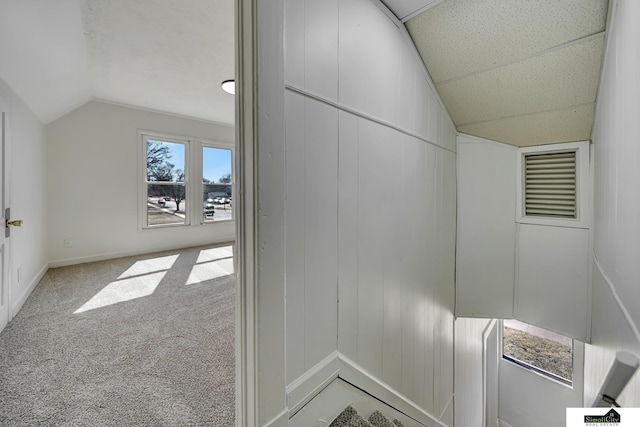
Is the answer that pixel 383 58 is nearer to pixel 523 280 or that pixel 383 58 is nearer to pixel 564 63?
pixel 564 63

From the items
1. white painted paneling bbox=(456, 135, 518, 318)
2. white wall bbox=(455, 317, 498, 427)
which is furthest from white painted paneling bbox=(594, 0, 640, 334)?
white wall bbox=(455, 317, 498, 427)

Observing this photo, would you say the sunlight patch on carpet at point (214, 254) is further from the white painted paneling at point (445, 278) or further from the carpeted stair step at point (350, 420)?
the carpeted stair step at point (350, 420)

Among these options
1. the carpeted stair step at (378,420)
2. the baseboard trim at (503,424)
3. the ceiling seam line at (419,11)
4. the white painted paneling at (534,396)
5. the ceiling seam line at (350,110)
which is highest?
the ceiling seam line at (419,11)

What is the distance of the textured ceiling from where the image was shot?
147cm

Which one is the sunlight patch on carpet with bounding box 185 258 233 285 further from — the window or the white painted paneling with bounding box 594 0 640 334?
the white painted paneling with bounding box 594 0 640 334

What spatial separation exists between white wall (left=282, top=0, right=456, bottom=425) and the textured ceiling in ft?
0.56

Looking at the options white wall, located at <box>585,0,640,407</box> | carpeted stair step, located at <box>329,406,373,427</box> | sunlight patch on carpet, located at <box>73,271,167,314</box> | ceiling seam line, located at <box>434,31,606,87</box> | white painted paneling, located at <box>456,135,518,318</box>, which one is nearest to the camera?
white wall, located at <box>585,0,640,407</box>

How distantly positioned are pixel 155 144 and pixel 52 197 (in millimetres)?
1554

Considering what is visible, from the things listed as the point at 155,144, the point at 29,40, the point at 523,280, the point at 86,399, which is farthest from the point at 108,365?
the point at 155,144

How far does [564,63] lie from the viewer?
165 cm

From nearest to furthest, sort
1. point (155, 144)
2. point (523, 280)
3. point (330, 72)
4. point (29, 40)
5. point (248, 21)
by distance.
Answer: point (248, 21) < point (330, 72) < point (29, 40) < point (523, 280) < point (155, 144)

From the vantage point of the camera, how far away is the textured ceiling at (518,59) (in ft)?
4.81

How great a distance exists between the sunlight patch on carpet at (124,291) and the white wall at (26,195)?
1.79ft

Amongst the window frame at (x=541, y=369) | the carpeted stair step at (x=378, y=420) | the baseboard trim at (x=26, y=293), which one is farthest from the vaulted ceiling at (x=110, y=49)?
the window frame at (x=541, y=369)
